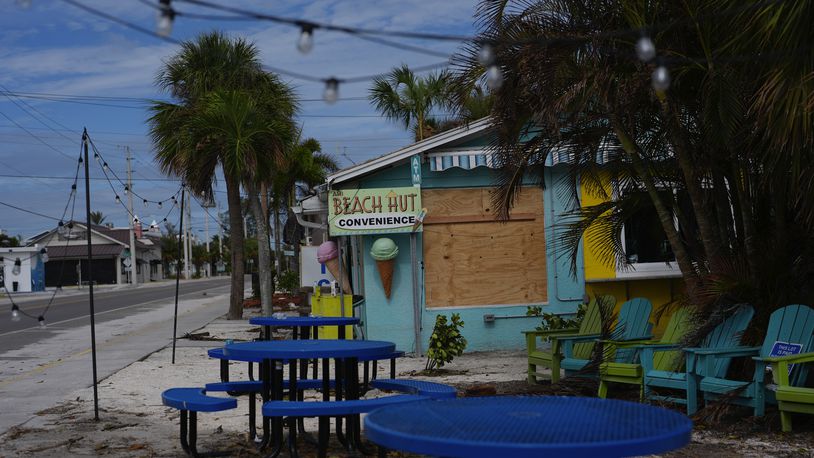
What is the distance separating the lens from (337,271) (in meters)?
17.4

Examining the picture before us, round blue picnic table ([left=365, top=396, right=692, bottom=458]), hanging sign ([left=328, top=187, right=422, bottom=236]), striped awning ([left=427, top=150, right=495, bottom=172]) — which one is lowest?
round blue picnic table ([left=365, top=396, right=692, bottom=458])

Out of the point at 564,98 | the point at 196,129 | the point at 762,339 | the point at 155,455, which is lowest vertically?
the point at 155,455

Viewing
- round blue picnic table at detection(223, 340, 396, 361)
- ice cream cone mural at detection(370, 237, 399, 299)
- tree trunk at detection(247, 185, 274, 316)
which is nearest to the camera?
round blue picnic table at detection(223, 340, 396, 361)

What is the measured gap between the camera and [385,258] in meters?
15.3

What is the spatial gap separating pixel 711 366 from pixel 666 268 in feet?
23.4

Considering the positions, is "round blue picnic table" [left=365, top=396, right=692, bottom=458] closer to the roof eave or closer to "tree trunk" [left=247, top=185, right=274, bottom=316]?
the roof eave

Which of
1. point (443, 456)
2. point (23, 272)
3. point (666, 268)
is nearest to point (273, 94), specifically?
point (666, 268)

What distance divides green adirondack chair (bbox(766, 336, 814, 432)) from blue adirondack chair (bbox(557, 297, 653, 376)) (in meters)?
2.46

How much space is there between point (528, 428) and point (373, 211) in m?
11.4

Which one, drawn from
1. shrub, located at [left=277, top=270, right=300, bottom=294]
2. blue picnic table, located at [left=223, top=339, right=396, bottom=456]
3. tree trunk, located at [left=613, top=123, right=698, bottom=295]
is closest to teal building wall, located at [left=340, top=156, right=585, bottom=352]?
tree trunk, located at [left=613, top=123, right=698, bottom=295]

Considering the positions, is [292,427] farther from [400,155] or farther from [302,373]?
[400,155]

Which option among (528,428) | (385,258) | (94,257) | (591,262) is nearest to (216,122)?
(385,258)

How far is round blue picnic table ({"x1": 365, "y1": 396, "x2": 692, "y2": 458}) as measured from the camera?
3674mm

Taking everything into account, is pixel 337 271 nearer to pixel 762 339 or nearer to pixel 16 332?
pixel 762 339
